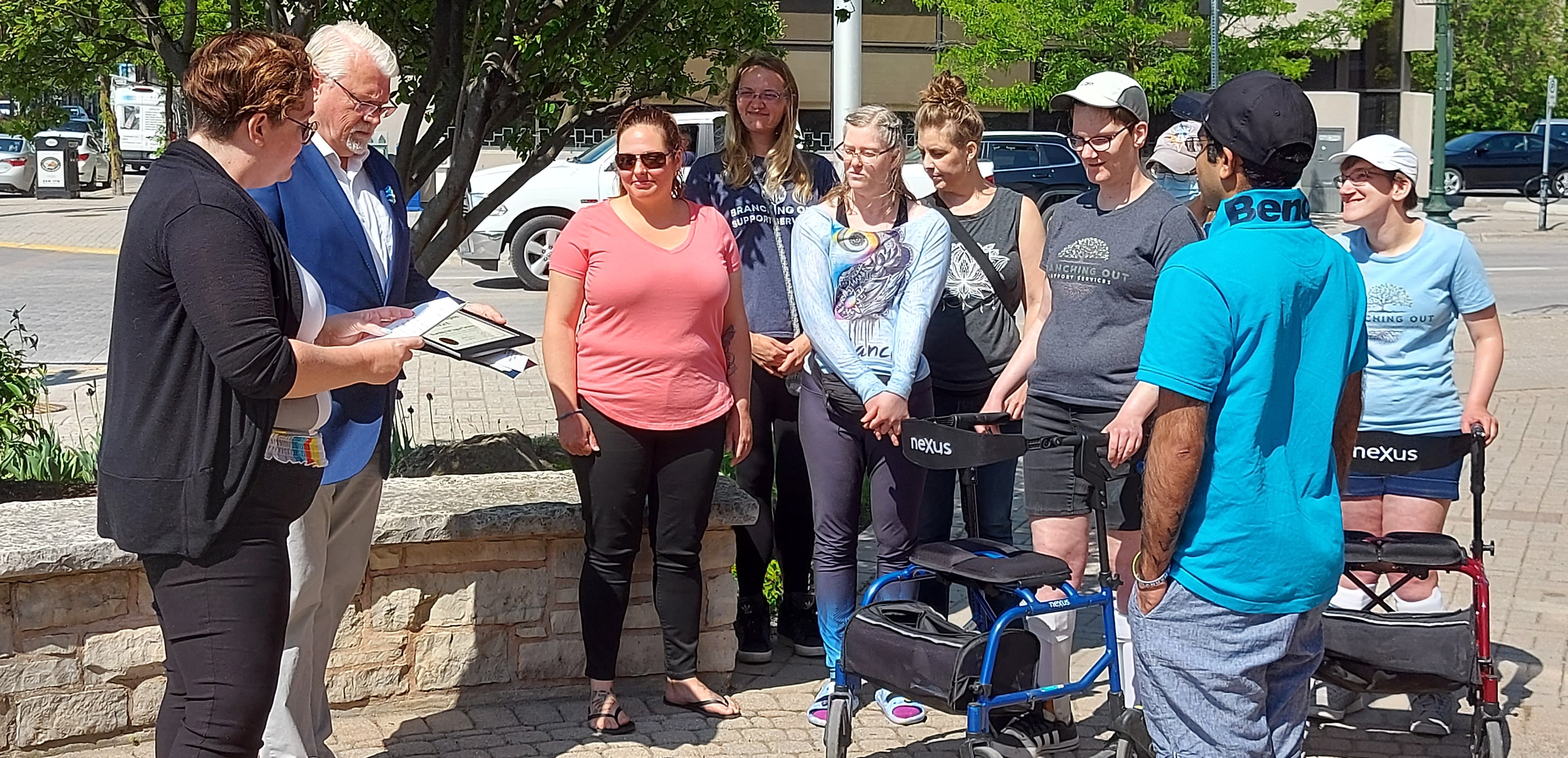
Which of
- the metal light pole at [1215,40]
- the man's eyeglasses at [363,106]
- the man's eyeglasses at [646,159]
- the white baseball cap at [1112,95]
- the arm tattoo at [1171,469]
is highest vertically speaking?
the metal light pole at [1215,40]

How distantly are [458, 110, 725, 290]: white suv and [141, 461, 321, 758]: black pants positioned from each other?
12566 millimetres

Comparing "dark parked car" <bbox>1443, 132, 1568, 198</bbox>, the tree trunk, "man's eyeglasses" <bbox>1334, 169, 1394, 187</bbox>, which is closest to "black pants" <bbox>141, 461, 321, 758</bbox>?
"man's eyeglasses" <bbox>1334, 169, 1394, 187</bbox>

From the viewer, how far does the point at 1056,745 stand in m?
4.21

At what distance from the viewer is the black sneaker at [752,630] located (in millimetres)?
5211

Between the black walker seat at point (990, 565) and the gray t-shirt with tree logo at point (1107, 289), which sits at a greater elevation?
the gray t-shirt with tree logo at point (1107, 289)

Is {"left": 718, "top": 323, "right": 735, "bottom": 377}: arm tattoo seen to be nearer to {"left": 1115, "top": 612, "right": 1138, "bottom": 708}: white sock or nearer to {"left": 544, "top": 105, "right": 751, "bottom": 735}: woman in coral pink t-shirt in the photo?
{"left": 544, "top": 105, "right": 751, "bottom": 735}: woman in coral pink t-shirt

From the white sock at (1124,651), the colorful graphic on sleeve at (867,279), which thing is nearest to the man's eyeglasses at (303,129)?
the colorful graphic on sleeve at (867,279)

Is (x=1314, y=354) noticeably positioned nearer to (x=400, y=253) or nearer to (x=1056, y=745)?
(x=1056, y=745)

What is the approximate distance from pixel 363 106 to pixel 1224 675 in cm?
233

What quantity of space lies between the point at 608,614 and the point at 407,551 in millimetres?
610

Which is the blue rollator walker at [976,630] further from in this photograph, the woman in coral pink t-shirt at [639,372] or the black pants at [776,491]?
the black pants at [776,491]

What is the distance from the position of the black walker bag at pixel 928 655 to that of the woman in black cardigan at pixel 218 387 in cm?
157

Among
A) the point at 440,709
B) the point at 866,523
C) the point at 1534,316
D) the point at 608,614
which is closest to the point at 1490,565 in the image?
the point at 866,523

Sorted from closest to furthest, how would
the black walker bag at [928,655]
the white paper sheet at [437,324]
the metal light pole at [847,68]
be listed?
the white paper sheet at [437,324] < the black walker bag at [928,655] < the metal light pole at [847,68]
